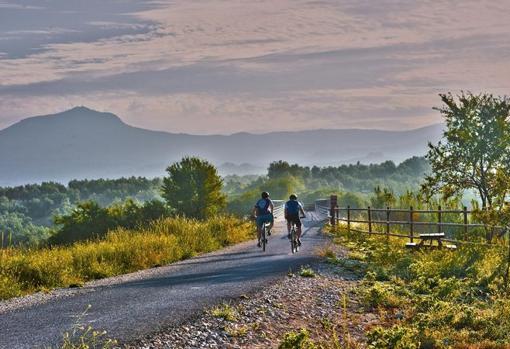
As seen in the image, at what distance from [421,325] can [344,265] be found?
28.9 ft

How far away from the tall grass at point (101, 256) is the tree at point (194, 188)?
19410mm

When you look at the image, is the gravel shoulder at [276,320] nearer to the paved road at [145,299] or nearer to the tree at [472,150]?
the paved road at [145,299]

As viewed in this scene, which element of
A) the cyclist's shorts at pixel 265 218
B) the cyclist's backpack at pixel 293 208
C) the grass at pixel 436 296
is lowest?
the grass at pixel 436 296

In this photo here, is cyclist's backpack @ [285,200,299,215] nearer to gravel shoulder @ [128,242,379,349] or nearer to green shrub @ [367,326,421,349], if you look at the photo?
gravel shoulder @ [128,242,379,349]

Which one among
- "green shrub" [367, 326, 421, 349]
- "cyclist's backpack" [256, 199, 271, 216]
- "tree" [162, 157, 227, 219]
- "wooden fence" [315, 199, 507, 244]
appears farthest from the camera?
"tree" [162, 157, 227, 219]

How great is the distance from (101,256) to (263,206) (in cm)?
659

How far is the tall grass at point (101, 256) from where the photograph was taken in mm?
19031

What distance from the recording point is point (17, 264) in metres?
19.2

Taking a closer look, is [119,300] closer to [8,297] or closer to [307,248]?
[8,297]

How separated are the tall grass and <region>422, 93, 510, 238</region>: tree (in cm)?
978

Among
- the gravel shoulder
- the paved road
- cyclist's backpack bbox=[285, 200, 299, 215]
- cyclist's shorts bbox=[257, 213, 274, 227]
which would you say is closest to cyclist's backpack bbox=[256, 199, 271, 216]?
cyclist's shorts bbox=[257, 213, 274, 227]

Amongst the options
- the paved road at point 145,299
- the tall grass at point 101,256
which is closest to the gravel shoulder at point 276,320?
the paved road at point 145,299

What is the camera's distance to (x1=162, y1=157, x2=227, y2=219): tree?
5297 cm

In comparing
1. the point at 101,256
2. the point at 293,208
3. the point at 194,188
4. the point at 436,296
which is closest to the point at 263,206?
the point at 293,208
